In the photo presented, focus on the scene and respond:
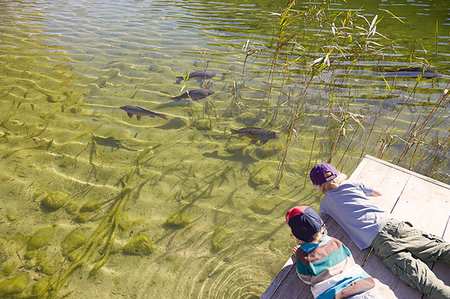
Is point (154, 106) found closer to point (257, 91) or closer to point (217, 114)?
point (217, 114)

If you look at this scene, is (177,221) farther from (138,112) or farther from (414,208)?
(414,208)

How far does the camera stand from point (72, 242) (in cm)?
320

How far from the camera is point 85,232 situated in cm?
334

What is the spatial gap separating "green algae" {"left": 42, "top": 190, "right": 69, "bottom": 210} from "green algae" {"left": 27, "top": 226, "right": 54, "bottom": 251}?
329mm

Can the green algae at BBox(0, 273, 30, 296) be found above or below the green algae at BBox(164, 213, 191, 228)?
below

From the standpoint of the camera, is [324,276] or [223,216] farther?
[223,216]

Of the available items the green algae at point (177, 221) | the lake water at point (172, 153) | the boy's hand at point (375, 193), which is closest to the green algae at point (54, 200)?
the lake water at point (172, 153)

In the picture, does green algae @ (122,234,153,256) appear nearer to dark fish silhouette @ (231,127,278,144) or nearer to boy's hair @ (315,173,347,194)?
boy's hair @ (315,173,347,194)

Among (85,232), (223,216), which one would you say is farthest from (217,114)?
(85,232)

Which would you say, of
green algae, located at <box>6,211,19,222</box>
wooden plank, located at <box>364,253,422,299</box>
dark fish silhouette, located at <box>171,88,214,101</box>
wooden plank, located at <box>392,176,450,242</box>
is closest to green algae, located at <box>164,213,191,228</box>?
green algae, located at <box>6,211,19,222</box>

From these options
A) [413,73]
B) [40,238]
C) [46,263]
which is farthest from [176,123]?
[413,73]

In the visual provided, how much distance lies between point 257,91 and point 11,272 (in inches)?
206

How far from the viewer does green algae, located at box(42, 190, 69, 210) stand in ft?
11.7

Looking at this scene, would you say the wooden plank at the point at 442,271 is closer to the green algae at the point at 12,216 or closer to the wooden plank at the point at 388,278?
the wooden plank at the point at 388,278
